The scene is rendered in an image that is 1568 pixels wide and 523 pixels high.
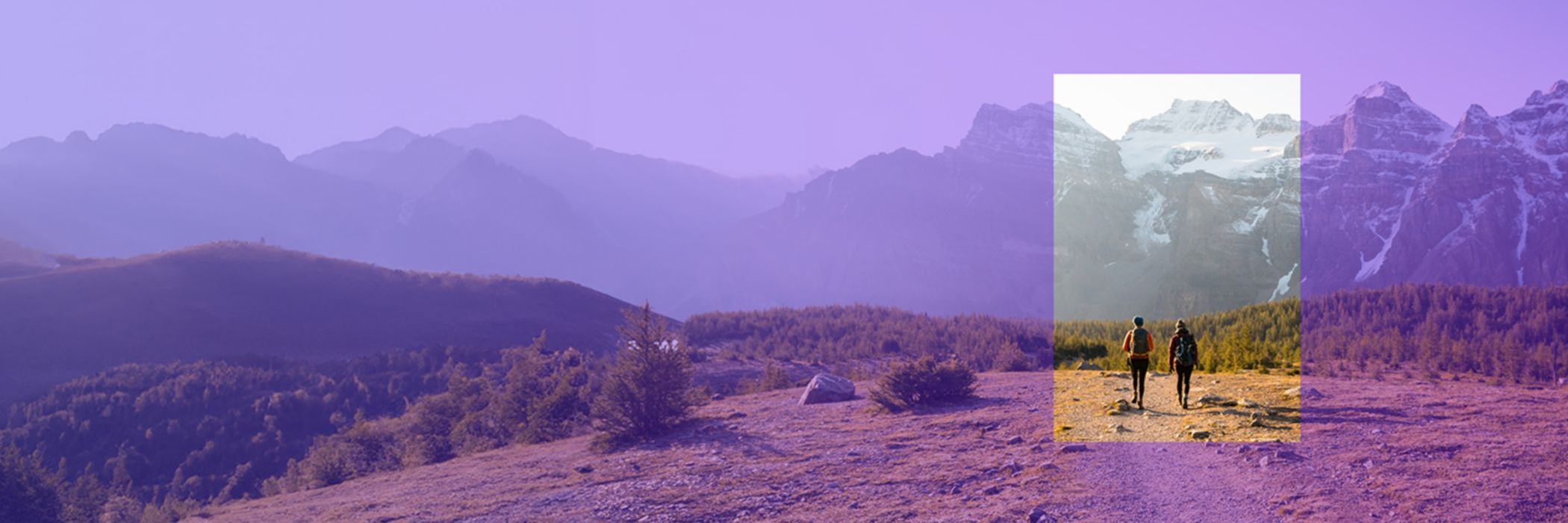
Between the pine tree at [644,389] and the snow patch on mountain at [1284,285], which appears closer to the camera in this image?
the pine tree at [644,389]

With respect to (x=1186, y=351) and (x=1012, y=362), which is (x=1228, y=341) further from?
(x=1186, y=351)

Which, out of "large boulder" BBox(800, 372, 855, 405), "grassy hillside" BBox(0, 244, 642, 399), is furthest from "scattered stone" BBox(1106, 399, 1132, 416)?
"grassy hillside" BBox(0, 244, 642, 399)

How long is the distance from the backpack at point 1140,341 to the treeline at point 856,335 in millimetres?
20583

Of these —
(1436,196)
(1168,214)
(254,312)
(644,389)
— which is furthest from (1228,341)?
(1436,196)

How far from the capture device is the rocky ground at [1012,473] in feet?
31.5

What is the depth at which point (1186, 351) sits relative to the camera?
1262 centimetres

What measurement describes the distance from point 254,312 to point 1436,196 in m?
131

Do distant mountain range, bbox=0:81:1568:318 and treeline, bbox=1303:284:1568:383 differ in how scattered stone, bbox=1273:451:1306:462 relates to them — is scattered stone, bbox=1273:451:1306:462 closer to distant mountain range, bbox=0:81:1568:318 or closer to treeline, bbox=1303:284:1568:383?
distant mountain range, bbox=0:81:1568:318

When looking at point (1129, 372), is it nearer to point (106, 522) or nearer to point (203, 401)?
point (106, 522)

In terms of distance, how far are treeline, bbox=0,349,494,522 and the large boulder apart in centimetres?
1508

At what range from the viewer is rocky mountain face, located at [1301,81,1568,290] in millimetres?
104438

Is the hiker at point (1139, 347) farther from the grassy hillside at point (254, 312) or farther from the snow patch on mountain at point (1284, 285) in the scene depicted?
the grassy hillside at point (254, 312)

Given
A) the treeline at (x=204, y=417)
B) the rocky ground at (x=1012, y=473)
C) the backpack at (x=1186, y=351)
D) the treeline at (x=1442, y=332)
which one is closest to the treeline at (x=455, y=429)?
the rocky ground at (x=1012, y=473)

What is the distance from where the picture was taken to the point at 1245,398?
14.2 metres
